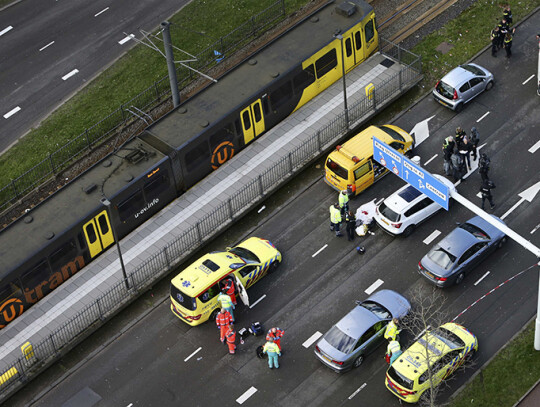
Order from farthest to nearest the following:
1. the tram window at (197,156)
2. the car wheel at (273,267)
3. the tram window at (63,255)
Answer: the tram window at (197,156), the car wheel at (273,267), the tram window at (63,255)

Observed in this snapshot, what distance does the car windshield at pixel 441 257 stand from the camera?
4588 centimetres

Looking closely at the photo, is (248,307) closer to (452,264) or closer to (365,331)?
(365,331)

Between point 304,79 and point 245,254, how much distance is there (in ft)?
36.3

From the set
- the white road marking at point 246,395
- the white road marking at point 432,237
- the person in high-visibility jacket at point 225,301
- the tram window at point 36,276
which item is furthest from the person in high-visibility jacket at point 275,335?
the tram window at point 36,276

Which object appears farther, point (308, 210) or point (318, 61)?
point (318, 61)

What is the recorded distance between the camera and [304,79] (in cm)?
5403

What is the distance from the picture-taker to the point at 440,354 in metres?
41.9

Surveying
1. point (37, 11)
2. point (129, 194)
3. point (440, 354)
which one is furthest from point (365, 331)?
point (37, 11)

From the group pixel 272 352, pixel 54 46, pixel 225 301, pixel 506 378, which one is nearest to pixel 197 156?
pixel 225 301

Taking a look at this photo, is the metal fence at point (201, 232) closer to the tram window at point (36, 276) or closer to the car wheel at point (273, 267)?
the tram window at point (36, 276)

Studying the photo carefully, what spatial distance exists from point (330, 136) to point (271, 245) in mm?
7538

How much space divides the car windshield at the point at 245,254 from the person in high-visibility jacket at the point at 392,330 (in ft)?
22.5

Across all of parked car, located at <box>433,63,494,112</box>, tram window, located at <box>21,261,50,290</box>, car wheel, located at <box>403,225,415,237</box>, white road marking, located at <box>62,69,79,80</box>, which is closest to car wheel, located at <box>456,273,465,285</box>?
car wheel, located at <box>403,225,415,237</box>

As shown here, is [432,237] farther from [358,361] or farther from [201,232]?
[201,232]
